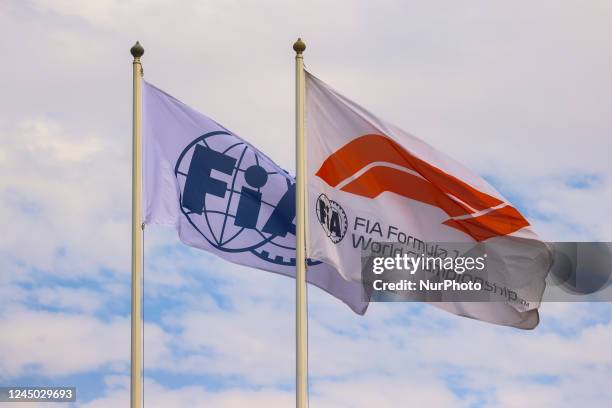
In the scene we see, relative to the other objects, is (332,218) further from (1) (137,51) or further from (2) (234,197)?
(1) (137,51)

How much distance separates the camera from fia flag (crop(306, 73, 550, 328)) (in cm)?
3250

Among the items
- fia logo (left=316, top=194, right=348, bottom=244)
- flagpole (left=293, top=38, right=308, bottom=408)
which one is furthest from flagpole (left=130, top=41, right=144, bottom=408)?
fia logo (left=316, top=194, right=348, bottom=244)

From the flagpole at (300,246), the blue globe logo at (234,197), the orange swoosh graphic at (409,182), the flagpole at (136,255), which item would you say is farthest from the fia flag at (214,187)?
the orange swoosh graphic at (409,182)

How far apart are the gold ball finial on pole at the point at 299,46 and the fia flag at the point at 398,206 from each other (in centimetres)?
54

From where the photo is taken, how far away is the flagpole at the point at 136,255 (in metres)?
31.4

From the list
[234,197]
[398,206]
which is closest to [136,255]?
[234,197]

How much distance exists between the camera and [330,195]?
32.6 meters

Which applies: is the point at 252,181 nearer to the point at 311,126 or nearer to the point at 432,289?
the point at 311,126

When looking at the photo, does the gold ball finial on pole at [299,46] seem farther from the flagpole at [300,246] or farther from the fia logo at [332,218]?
the fia logo at [332,218]

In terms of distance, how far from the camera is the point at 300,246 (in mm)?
31656

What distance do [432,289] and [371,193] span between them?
2055 millimetres

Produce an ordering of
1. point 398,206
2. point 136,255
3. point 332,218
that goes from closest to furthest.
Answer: point 136,255
point 332,218
point 398,206

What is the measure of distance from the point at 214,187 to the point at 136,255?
219cm

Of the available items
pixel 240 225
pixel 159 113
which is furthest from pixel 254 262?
pixel 159 113
